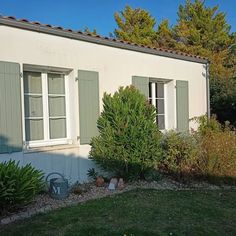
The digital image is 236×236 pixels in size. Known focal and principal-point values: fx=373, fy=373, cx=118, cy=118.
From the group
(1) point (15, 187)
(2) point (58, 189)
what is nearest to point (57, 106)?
(2) point (58, 189)

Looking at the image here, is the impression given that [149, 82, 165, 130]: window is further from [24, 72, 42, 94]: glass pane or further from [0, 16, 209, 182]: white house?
[24, 72, 42, 94]: glass pane

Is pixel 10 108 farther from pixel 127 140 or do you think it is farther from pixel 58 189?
pixel 127 140

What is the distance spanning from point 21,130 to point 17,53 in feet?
5.08

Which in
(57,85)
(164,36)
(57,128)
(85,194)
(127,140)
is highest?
(164,36)

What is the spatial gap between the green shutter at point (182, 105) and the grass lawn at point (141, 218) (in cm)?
474

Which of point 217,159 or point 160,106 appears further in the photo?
point 160,106

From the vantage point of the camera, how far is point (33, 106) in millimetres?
8102

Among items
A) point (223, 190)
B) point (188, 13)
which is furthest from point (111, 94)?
point (188, 13)

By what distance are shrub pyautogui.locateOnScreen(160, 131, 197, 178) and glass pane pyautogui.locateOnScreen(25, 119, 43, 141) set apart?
10.4 feet

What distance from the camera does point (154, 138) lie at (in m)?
8.86

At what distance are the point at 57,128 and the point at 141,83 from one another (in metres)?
3.05

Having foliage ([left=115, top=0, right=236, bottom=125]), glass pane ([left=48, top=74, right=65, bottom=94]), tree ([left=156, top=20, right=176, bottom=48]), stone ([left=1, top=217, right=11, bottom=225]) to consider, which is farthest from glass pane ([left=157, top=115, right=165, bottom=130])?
tree ([left=156, top=20, right=176, bottom=48])

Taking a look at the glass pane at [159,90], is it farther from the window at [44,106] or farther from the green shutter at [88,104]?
the window at [44,106]

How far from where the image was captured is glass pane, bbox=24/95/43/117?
796cm
